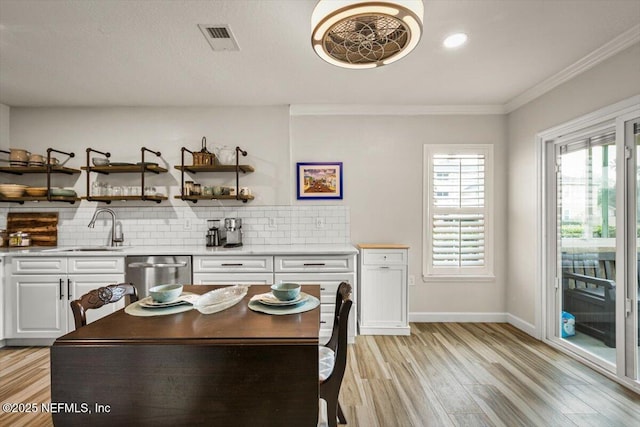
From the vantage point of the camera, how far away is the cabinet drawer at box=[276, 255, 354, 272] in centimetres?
302

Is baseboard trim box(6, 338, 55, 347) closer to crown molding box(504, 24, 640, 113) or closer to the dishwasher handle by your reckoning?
the dishwasher handle

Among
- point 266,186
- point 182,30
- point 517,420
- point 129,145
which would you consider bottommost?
point 517,420

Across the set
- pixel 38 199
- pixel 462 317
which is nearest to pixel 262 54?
pixel 38 199

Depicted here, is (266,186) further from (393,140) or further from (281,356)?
(281,356)

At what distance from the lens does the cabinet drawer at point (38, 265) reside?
2945 mm

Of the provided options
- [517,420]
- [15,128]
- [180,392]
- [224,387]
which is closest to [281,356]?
[224,387]

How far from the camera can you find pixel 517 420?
1.87 metres

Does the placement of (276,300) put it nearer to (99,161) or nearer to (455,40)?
(455,40)

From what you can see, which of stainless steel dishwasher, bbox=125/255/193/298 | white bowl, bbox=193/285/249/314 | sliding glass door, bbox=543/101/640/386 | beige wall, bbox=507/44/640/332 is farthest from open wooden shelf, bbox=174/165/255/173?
sliding glass door, bbox=543/101/640/386

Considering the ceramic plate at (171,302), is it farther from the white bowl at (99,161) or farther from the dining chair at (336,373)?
the white bowl at (99,161)

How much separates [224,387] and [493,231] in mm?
3450

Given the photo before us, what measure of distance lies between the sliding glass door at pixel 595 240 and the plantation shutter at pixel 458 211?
682 mm

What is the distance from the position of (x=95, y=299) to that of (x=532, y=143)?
3865mm

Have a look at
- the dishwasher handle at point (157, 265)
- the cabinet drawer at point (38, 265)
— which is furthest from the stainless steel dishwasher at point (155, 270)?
the cabinet drawer at point (38, 265)
